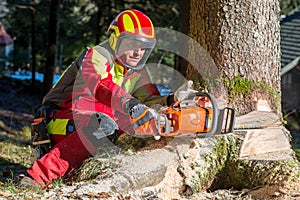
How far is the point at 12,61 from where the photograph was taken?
18.4 metres

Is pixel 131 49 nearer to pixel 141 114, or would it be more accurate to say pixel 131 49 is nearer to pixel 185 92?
pixel 185 92

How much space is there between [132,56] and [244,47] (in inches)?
39.9

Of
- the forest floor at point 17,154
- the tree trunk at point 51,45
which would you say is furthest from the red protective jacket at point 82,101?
the tree trunk at point 51,45

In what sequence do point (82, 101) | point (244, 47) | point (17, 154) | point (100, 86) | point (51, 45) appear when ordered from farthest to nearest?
point (51, 45) < point (17, 154) < point (244, 47) < point (82, 101) < point (100, 86)

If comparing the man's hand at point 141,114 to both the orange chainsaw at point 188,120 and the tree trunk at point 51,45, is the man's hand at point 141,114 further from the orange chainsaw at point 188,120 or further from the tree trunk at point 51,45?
the tree trunk at point 51,45

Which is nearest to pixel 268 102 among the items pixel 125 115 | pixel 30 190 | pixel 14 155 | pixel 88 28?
pixel 125 115

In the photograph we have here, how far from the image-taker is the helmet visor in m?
4.09

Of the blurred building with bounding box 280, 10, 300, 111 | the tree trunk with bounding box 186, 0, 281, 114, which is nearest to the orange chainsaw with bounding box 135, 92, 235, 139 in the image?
the tree trunk with bounding box 186, 0, 281, 114

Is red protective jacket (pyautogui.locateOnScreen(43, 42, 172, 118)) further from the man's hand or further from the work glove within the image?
the work glove

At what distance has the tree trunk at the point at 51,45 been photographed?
11.4 metres

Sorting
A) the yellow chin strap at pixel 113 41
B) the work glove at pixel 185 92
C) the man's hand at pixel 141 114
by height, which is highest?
the yellow chin strap at pixel 113 41

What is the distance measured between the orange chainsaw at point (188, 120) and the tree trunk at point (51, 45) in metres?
8.20

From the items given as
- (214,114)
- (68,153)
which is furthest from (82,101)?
(214,114)

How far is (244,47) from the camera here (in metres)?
4.26
